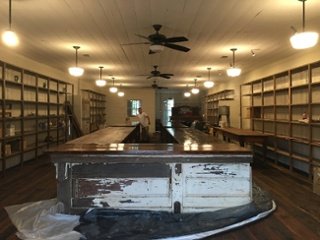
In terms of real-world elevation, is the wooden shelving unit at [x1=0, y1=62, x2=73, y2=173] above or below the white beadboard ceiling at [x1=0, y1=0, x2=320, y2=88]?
below

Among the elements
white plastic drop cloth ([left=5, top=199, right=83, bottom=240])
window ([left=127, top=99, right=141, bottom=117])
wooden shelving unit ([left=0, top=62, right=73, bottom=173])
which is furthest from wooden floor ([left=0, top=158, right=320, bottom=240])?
window ([left=127, top=99, right=141, bottom=117])

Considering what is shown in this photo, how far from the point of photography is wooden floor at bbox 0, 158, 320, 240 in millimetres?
3229

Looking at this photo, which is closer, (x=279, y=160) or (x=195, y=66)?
(x=279, y=160)

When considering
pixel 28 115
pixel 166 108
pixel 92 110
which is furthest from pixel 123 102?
pixel 28 115

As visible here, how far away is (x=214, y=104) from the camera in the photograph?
1481 centimetres

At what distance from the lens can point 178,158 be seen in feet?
11.8

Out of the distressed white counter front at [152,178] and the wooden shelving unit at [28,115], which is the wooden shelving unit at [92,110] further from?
the distressed white counter front at [152,178]

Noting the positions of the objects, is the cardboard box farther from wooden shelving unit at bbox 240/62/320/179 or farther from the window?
the window

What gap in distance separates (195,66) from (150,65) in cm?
130

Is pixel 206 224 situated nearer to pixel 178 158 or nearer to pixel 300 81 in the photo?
pixel 178 158

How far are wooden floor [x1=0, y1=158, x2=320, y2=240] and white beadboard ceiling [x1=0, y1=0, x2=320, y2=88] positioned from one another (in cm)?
253

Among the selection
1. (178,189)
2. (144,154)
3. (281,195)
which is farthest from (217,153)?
(281,195)

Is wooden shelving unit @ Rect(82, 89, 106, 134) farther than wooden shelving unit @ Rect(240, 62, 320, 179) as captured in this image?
Yes

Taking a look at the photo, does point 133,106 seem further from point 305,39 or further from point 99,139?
point 305,39
